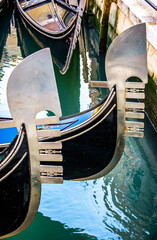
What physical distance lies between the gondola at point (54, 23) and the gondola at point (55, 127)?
1788mm

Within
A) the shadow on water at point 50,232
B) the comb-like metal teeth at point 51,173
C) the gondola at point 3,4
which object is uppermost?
the gondola at point 3,4

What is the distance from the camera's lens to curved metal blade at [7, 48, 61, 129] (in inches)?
48.1

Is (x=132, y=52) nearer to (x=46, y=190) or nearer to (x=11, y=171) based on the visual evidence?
(x=11, y=171)

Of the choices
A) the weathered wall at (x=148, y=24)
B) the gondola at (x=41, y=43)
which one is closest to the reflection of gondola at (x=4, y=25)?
the gondola at (x=41, y=43)

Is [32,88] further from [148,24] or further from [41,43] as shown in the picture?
[41,43]

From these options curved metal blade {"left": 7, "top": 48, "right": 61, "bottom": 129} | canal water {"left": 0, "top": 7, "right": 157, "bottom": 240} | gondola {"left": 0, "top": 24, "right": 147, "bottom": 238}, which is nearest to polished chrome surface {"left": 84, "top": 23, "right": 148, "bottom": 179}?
gondola {"left": 0, "top": 24, "right": 147, "bottom": 238}

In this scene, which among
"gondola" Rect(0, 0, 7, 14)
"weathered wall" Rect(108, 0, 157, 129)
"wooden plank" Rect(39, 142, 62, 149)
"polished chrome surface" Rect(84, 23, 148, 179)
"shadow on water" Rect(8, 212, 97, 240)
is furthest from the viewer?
"gondola" Rect(0, 0, 7, 14)

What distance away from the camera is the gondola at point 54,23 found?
350cm

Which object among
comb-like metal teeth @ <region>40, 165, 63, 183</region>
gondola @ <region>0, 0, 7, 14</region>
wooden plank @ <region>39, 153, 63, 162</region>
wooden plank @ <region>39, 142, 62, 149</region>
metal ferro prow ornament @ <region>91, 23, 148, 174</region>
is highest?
gondola @ <region>0, 0, 7, 14</region>

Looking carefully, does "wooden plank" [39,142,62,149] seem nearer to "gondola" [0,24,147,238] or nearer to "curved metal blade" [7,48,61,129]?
"gondola" [0,24,147,238]

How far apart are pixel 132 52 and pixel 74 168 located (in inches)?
28.8

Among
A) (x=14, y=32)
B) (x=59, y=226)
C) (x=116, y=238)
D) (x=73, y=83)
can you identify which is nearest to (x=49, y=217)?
(x=59, y=226)

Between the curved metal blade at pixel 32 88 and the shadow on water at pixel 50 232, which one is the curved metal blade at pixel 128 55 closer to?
the curved metal blade at pixel 32 88

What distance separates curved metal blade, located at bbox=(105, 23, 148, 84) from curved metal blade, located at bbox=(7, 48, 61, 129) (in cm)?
40
